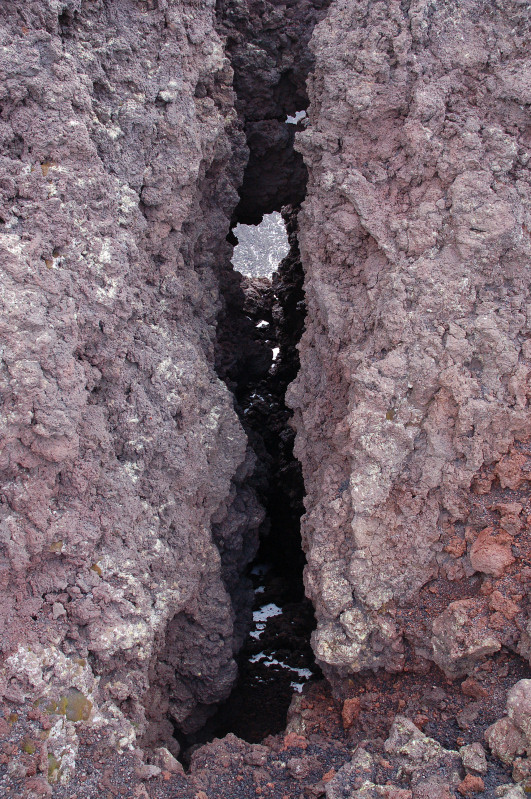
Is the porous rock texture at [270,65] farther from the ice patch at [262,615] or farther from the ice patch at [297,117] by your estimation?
the ice patch at [262,615]

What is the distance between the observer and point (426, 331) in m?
3.49

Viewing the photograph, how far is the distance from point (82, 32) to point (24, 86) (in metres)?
0.59

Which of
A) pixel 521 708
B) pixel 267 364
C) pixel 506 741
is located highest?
pixel 267 364

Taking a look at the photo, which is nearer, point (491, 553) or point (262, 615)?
point (491, 553)

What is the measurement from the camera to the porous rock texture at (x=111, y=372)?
10.1 ft

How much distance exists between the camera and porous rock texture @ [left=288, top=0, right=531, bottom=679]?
341cm

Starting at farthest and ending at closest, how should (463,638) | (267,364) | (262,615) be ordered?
(267,364) < (262,615) < (463,638)

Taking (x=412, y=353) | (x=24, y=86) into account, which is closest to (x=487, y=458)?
(x=412, y=353)

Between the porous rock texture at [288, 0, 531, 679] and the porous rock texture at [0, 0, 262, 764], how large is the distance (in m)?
0.80

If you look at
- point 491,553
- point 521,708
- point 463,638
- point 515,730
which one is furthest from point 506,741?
point 491,553

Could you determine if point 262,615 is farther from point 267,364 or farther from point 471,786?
point 471,786

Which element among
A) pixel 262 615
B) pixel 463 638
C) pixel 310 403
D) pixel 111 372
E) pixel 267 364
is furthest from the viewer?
pixel 267 364

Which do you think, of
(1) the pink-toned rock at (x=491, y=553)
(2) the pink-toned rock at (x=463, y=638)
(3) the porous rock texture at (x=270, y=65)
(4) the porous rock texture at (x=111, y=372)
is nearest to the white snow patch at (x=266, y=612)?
(4) the porous rock texture at (x=111, y=372)

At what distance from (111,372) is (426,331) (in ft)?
5.64
